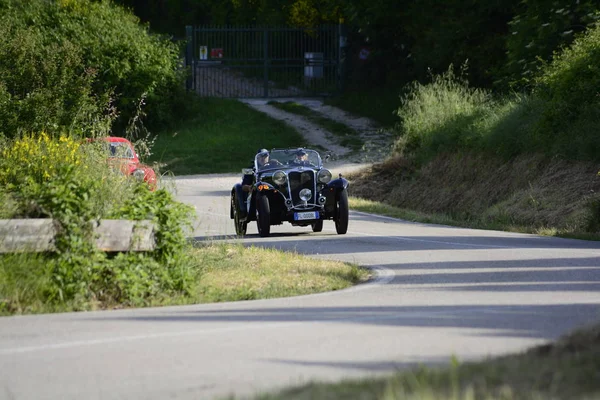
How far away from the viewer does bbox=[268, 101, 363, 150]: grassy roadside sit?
44.5m

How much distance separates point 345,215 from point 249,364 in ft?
42.7

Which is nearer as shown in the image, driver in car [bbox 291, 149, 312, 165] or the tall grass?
driver in car [bbox 291, 149, 312, 165]

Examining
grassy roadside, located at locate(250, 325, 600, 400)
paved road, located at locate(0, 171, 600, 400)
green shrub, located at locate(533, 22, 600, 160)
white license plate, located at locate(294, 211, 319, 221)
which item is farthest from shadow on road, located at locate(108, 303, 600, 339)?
green shrub, located at locate(533, 22, 600, 160)

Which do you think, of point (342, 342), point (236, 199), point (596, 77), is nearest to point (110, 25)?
point (596, 77)

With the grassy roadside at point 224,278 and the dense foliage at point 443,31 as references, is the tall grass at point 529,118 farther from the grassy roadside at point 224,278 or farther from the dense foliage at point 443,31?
the grassy roadside at point 224,278

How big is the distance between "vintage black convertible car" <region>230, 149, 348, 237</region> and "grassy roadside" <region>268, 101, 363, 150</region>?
72.0 feet

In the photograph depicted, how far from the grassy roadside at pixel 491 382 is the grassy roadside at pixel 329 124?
36265 millimetres

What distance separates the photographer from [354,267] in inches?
586

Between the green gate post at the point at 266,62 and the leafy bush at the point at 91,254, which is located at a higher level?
the green gate post at the point at 266,62

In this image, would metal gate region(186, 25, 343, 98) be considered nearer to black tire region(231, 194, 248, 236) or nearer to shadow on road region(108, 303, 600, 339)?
black tire region(231, 194, 248, 236)

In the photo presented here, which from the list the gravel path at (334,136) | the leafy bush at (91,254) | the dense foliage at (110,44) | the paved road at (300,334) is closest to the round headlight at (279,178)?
the paved road at (300,334)

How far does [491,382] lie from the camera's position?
6535mm

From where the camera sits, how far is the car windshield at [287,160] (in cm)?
2154

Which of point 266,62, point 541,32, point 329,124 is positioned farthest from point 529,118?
point 266,62
